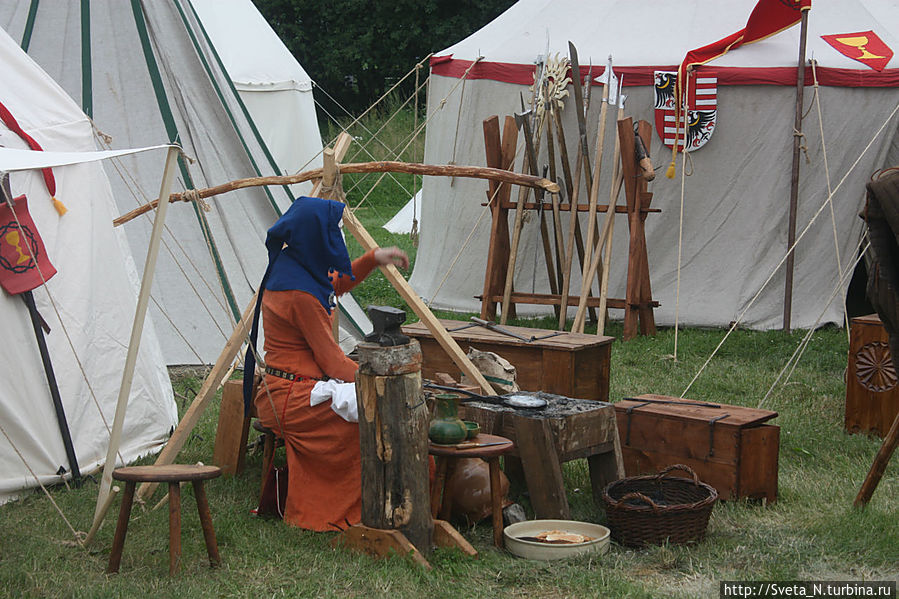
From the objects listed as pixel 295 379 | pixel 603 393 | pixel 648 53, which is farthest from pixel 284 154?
pixel 295 379

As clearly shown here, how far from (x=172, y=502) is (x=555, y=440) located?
1.30 meters

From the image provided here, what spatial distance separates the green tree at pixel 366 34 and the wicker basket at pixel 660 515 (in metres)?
18.4

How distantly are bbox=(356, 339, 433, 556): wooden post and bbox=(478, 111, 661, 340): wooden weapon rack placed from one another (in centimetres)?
341

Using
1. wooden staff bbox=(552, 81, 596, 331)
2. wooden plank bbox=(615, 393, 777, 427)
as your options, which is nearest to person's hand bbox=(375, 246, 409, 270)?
wooden plank bbox=(615, 393, 777, 427)

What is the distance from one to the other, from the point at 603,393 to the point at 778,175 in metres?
3.25

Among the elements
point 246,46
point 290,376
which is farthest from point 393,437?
point 246,46

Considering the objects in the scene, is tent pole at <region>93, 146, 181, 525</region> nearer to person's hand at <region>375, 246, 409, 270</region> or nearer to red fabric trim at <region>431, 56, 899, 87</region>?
person's hand at <region>375, 246, 409, 270</region>

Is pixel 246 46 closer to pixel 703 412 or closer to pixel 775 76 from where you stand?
pixel 775 76

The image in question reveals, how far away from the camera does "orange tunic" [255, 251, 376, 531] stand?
348 centimetres

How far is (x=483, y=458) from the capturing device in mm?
3352

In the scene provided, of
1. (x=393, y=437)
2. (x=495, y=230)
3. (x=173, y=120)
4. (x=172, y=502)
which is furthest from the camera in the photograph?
(x=495, y=230)

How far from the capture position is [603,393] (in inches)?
189

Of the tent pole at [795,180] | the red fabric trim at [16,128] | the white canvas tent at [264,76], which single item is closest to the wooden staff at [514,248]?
the tent pole at [795,180]

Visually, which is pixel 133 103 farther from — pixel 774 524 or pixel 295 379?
pixel 774 524
